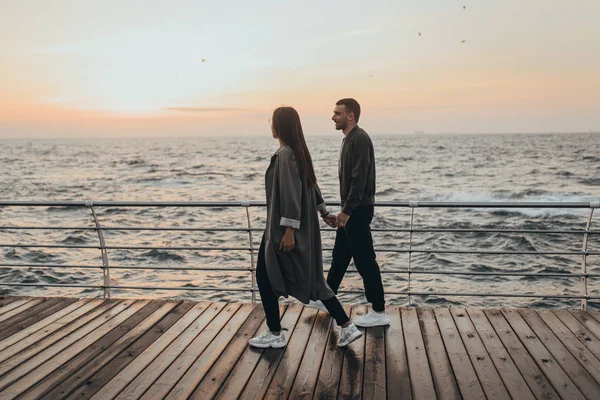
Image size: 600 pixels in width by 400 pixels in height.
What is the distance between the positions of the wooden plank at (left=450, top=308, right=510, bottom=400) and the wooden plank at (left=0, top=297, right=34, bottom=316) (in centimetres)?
380

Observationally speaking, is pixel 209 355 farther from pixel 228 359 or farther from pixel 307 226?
pixel 307 226

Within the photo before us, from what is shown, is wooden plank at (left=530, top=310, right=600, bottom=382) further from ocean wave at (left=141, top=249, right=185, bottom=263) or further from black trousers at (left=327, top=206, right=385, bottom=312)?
ocean wave at (left=141, top=249, right=185, bottom=263)

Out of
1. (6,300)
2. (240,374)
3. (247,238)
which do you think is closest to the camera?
(240,374)

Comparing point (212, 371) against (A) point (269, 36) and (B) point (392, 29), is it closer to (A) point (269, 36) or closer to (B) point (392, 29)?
(B) point (392, 29)

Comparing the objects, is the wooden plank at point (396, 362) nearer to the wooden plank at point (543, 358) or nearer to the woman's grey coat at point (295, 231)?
the woman's grey coat at point (295, 231)

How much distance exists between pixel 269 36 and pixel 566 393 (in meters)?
18.0

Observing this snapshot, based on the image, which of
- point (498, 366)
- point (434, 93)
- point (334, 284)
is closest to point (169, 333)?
point (334, 284)

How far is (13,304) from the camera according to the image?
475 centimetres

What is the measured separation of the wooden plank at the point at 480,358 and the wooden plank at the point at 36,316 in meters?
3.38

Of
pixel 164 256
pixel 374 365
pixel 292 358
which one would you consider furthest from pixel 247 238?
pixel 374 365

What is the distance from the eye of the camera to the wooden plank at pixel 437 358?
9.89ft

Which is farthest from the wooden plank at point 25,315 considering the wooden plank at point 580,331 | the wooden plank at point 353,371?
the wooden plank at point 580,331

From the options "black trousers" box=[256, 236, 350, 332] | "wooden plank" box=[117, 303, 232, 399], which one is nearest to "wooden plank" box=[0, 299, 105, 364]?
"wooden plank" box=[117, 303, 232, 399]

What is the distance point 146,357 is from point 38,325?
1.25 m
